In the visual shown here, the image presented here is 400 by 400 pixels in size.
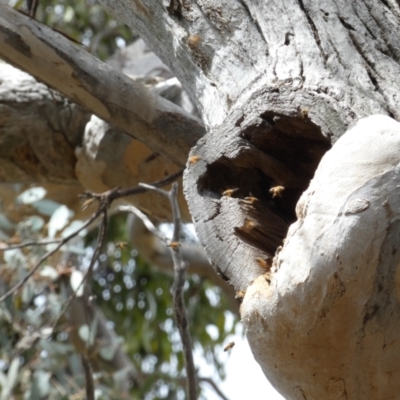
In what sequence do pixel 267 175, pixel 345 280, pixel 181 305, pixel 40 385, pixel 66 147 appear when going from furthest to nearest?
pixel 40 385 → pixel 66 147 → pixel 181 305 → pixel 267 175 → pixel 345 280

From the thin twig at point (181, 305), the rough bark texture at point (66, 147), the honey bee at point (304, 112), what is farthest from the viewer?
the rough bark texture at point (66, 147)

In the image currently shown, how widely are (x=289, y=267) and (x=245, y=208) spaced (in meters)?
0.16

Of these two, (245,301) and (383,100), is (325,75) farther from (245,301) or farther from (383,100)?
(245,301)

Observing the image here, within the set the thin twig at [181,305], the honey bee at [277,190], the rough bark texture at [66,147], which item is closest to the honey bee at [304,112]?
the honey bee at [277,190]

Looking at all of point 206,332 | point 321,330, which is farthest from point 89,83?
point 206,332

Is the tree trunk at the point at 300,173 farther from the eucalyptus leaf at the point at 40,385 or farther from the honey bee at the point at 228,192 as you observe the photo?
the eucalyptus leaf at the point at 40,385

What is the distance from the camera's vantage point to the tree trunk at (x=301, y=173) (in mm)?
731

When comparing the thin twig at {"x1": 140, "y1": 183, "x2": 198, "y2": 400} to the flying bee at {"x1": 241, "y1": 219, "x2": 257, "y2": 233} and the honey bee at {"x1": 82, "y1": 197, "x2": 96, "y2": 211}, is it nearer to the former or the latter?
the honey bee at {"x1": 82, "y1": 197, "x2": 96, "y2": 211}

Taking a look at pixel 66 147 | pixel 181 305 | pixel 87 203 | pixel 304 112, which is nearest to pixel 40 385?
pixel 66 147

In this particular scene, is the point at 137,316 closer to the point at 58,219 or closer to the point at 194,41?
the point at 58,219

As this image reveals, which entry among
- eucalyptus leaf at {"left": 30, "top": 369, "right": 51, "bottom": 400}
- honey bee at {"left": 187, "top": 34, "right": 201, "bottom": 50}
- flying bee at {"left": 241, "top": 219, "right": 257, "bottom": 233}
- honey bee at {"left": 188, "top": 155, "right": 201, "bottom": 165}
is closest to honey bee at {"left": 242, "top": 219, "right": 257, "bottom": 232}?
flying bee at {"left": 241, "top": 219, "right": 257, "bottom": 233}

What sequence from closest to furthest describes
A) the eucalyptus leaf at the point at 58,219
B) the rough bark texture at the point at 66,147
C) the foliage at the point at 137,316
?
1. the rough bark texture at the point at 66,147
2. the eucalyptus leaf at the point at 58,219
3. the foliage at the point at 137,316

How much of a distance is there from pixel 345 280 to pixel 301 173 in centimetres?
26

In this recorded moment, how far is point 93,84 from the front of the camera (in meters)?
1.35
